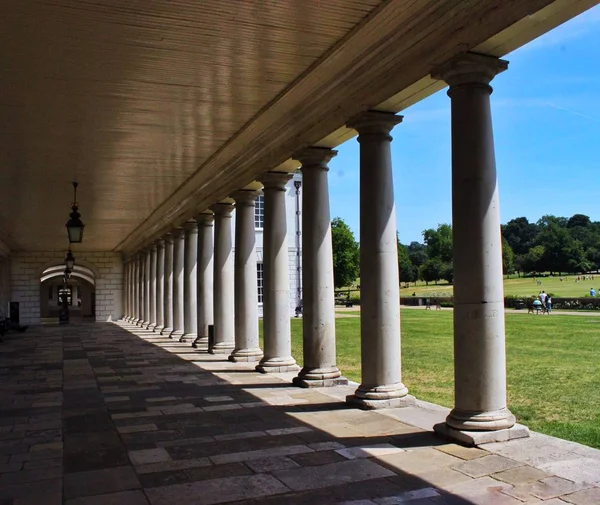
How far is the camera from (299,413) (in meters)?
10.1

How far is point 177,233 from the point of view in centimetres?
2648

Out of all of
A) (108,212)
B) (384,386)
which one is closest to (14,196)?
(108,212)

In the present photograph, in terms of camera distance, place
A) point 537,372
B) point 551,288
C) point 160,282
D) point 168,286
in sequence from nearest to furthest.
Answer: point 537,372 < point 168,286 < point 160,282 < point 551,288

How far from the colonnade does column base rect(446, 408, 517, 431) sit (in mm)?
13

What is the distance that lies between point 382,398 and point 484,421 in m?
2.59

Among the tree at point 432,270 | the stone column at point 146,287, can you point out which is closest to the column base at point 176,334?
the stone column at point 146,287

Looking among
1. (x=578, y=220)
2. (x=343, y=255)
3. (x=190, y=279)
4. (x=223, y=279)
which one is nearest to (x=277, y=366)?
(x=223, y=279)

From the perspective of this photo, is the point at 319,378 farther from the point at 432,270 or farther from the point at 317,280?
the point at 432,270

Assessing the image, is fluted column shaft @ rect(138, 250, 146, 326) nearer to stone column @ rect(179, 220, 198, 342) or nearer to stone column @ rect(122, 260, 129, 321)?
stone column @ rect(122, 260, 129, 321)

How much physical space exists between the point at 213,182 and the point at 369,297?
9572 mm

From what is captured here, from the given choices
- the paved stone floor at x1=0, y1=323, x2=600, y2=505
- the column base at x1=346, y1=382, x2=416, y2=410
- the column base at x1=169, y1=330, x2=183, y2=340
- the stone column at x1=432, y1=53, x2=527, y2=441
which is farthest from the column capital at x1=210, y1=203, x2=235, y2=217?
the stone column at x1=432, y1=53, x2=527, y2=441

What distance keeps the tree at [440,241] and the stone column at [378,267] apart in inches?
4874

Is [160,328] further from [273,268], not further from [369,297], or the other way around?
[369,297]

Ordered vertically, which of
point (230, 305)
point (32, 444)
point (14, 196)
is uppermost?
point (14, 196)
